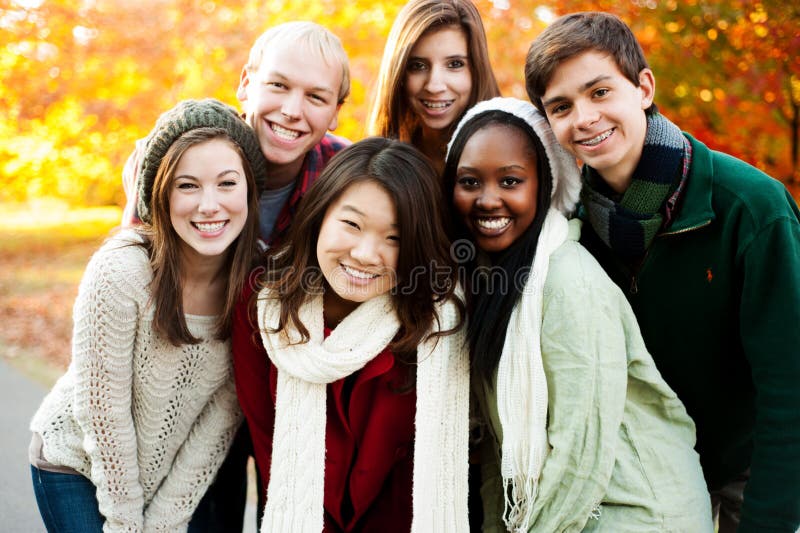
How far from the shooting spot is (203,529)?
124 inches

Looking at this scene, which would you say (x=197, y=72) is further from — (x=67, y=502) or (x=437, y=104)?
Answer: (x=67, y=502)

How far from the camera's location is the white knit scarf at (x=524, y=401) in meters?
2.36

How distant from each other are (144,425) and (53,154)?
7.45 meters

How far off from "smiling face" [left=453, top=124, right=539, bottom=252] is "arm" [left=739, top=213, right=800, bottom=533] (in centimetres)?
79

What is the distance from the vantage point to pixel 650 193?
2.52 meters

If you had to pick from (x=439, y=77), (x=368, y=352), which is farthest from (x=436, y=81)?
(x=368, y=352)

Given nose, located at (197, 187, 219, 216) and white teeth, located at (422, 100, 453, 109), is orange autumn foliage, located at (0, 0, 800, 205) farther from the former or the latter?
nose, located at (197, 187, 219, 216)

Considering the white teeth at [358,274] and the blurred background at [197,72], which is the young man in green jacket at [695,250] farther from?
the blurred background at [197,72]

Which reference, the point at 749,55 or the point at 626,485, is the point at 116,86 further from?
the point at 626,485

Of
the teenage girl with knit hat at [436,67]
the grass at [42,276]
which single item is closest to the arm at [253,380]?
the grass at [42,276]

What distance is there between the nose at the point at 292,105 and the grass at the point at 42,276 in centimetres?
127

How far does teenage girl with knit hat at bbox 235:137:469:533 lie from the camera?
102 inches

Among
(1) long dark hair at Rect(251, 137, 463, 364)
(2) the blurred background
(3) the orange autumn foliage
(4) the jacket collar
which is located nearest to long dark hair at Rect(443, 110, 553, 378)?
(1) long dark hair at Rect(251, 137, 463, 364)

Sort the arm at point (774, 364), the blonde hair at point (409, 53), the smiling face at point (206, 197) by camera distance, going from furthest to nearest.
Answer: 1. the blonde hair at point (409, 53)
2. the smiling face at point (206, 197)
3. the arm at point (774, 364)
